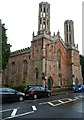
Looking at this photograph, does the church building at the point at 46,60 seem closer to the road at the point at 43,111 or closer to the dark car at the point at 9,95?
the dark car at the point at 9,95

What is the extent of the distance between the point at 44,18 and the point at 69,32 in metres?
10.2

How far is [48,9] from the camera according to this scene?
39031 millimetres

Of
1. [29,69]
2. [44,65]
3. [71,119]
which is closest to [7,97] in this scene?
[71,119]

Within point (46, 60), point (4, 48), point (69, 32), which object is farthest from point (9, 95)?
point (69, 32)

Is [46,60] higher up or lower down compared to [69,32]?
lower down

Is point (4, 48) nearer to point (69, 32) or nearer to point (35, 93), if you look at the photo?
point (35, 93)

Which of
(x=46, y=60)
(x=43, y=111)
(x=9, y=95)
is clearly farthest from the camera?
(x=46, y=60)

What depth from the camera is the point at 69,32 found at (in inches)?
1741

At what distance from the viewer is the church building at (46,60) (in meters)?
33.7

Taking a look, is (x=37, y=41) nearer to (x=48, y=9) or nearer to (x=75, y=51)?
(x=48, y=9)

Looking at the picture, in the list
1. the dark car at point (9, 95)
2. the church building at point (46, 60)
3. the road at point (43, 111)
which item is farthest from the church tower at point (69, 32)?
the road at point (43, 111)

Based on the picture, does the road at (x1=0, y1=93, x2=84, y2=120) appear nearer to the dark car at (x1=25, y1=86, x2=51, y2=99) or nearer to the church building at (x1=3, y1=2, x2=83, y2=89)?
the dark car at (x1=25, y1=86, x2=51, y2=99)

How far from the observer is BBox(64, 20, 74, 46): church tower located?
43366 millimetres

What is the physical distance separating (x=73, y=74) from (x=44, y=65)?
1070 centimetres
